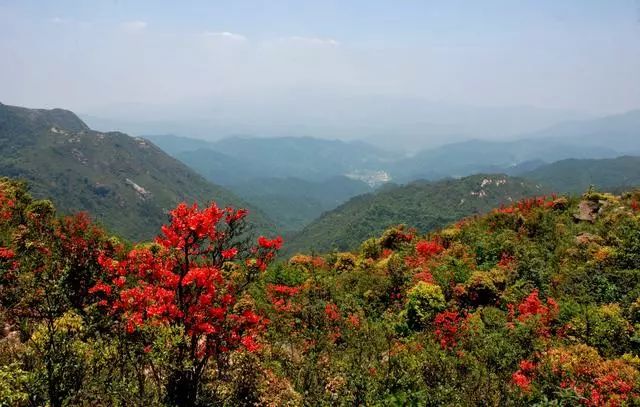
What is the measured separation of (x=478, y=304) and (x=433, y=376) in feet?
27.9

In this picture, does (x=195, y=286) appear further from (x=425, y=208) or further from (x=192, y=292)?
(x=425, y=208)

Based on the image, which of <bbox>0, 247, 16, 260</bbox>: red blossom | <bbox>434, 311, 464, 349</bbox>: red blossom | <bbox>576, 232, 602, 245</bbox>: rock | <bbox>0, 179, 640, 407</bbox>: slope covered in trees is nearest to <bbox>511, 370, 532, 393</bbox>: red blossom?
<bbox>0, 179, 640, 407</bbox>: slope covered in trees

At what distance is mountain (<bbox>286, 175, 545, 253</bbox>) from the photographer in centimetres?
16250

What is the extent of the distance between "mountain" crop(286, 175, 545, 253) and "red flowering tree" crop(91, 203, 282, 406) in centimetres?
13947

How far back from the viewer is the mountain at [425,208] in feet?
533

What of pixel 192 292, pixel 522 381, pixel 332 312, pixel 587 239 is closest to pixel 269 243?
pixel 192 292

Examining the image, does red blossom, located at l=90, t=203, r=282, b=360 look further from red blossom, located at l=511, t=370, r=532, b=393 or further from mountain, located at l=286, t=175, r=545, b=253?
mountain, located at l=286, t=175, r=545, b=253

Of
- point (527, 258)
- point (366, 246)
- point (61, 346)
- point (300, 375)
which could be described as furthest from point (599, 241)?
point (61, 346)

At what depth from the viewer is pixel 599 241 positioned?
2262 centimetres

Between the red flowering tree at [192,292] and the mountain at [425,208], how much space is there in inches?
5491

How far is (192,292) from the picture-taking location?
1158 centimetres

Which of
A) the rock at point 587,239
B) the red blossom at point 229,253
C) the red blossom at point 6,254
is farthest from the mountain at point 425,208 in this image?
the red blossom at point 229,253

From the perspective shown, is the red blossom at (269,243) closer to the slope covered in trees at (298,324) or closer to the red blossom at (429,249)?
the slope covered in trees at (298,324)

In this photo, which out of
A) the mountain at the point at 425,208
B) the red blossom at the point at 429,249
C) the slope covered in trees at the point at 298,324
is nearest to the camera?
the slope covered in trees at the point at 298,324
